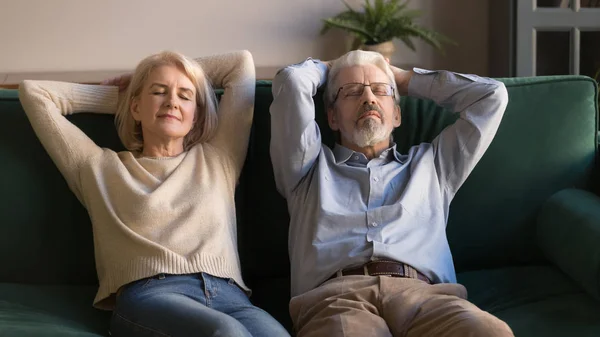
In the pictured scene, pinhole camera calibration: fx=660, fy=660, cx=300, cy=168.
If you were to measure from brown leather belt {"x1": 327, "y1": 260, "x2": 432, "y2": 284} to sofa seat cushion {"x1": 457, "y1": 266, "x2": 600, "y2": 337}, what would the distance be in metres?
0.23

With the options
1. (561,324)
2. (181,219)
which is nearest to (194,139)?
(181,219)

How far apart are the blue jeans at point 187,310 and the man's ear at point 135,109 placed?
471mm

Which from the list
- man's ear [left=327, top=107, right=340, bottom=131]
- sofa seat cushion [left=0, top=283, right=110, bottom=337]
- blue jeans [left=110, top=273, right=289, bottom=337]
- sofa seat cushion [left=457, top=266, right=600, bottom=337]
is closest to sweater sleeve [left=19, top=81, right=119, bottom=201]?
sofa seat cushion [left=0, top=283, right=110, bottom=337]

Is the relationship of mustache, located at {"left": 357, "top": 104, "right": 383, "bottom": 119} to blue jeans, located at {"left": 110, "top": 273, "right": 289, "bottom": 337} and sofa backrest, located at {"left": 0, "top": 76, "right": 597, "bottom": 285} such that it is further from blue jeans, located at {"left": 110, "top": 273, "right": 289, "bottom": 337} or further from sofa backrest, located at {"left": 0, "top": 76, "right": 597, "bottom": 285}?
blue jeans, located at {"left": 110, "top": 273, "right": 289, "bottom": 337}

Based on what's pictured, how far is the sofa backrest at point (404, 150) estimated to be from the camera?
1.77 metres

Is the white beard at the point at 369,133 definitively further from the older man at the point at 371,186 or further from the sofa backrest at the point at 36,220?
the sofa backrest at the point at 36,220

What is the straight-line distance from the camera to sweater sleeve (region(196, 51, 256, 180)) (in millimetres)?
1777

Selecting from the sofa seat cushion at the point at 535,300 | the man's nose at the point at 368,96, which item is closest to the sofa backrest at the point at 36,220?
the man's nose at the point at 368,96

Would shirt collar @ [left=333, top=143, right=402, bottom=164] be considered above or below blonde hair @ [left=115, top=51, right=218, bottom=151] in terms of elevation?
below

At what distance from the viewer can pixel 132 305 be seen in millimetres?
1452

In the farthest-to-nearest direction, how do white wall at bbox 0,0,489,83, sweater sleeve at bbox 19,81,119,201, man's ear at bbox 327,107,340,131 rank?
1. white wall at bbox 0,0,489,83
2. man's ear at bbox 327,107,340,131
3. sweater sleeve at bbox 19,81,119,201

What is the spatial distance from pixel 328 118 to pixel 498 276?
63 cm

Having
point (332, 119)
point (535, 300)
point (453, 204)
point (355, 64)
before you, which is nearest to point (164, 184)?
point (332, 119)

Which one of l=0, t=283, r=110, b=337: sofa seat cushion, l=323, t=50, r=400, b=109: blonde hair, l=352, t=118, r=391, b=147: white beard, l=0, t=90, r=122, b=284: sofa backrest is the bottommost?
l=0, t=283, r=110, b=337: sofa seat cushion
